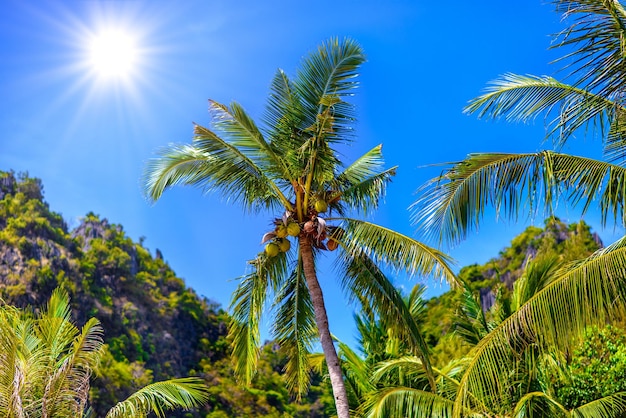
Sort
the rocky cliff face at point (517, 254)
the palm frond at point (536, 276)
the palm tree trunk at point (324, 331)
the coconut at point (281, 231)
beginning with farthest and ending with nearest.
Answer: the rocky cliff face at point (517, 254) < the palm frond at point (536, 276) < the coconut at point (281, 231) < the palm tree trunk at point (324, 331)

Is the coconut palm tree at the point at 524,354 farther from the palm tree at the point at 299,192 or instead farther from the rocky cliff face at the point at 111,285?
the rocky cliff face at the point at 111,285

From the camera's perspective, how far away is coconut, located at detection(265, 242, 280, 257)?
925 cm

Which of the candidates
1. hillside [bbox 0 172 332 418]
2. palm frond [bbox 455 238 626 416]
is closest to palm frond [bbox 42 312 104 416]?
palm frond [bbox 455 238 626 416]

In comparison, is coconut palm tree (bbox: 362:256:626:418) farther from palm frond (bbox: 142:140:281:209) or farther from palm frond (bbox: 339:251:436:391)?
palm frond (bbox: 142:140:281:209)

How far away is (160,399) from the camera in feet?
28.5

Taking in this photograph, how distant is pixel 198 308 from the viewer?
194 feet

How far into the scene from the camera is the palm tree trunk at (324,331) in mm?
8692

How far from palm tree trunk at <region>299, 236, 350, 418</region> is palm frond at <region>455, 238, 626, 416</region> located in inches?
128

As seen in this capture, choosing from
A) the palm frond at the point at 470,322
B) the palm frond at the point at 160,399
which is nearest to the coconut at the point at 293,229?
the palm frond at the point at 160,399

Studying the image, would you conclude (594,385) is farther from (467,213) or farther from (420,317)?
(467,213)

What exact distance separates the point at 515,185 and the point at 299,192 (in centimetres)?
367

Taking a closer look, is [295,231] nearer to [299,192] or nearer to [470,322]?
[299,192]

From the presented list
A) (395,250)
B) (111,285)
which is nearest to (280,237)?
(395,250)

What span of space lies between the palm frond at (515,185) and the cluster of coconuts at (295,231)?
104 inches
